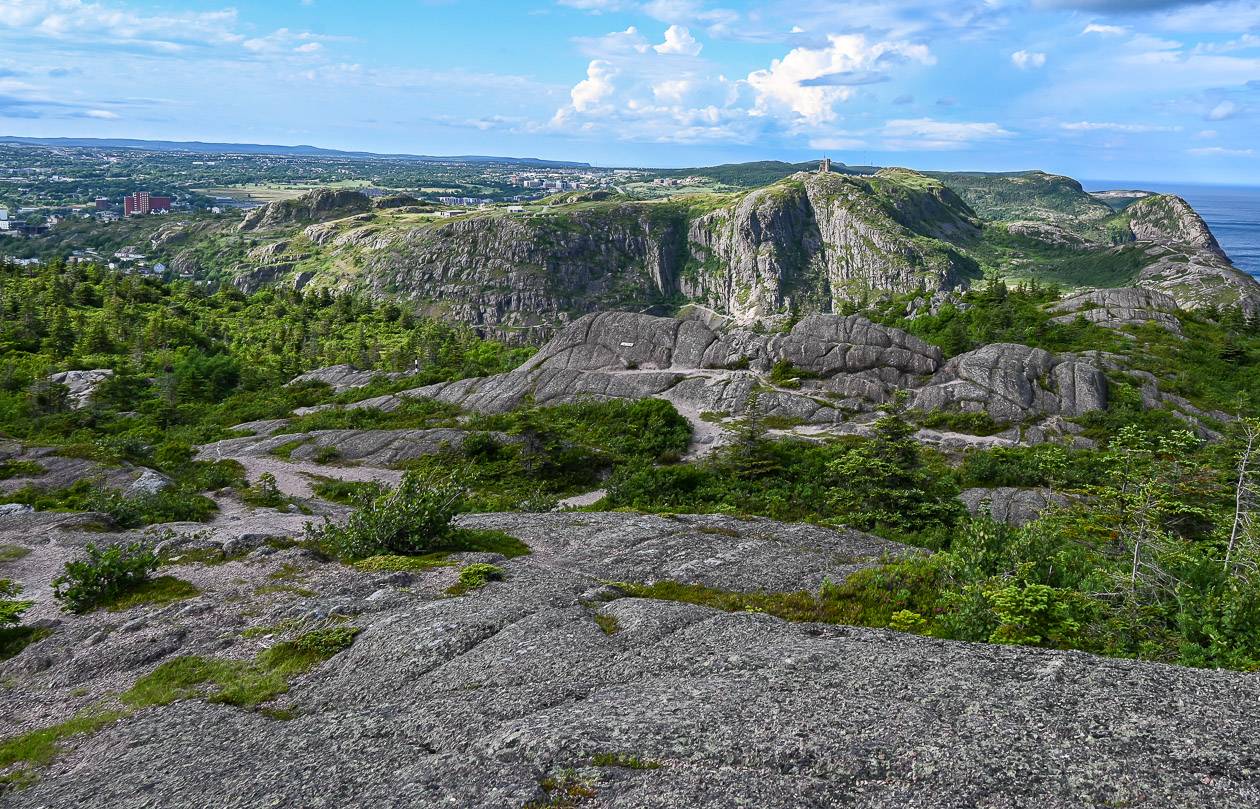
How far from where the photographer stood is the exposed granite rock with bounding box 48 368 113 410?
255 ft

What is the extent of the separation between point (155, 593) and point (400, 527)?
29.0 feet

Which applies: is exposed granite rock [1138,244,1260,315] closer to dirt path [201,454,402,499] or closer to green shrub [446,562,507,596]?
dirt path [201,454,402,499]

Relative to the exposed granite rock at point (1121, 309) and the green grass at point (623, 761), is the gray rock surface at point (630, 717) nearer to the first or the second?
the green grass at point (623, 761)

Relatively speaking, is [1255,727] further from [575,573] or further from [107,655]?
Result: [107,655]

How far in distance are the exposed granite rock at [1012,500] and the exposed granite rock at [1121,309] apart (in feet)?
192

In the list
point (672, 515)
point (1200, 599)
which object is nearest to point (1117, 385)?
point (672, 515)

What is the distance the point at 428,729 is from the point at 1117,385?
79155 mm

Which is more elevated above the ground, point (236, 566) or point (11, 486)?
point (236, 566)

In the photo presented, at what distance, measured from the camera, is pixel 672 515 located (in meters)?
34.6

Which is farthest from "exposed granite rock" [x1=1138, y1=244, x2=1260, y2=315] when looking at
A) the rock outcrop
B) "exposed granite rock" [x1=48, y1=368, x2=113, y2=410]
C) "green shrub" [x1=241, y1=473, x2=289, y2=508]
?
"exposed granite rock" [x1=48, y1=368, x2=113, y2=410]

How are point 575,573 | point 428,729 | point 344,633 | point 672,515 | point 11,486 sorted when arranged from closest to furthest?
1. point 428,729
2. point 344,633
3. point 575,573
4. point 672,515
5. point 11,486

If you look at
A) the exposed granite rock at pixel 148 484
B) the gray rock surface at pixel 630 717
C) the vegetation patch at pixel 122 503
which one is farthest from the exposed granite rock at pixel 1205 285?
the exposed granite rock at pixel 148 484

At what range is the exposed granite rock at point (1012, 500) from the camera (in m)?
43.5

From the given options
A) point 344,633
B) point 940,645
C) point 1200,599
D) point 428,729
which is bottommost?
point 344,633
